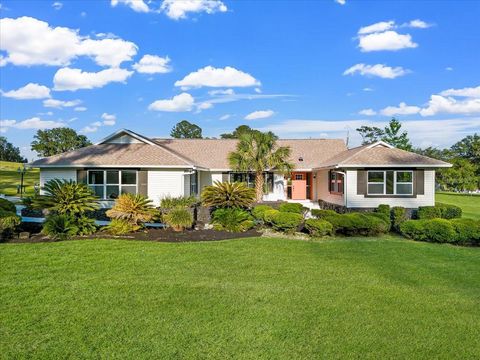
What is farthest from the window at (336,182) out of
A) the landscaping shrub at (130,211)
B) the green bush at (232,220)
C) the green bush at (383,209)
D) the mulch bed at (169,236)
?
the landscaping shrub at (130,211)

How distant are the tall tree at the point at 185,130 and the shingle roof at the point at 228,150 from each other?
57.6m

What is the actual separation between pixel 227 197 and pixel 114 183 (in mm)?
5983

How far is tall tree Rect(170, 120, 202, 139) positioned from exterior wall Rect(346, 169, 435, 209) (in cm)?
6959

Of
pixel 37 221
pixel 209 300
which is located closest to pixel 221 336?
pixel 209 300

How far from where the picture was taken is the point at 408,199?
19109 mm

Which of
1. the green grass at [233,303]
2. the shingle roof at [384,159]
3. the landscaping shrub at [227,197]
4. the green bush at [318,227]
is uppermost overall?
the shingle roof at [384,159]

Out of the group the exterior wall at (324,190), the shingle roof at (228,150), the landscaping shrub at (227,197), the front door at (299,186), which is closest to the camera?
the landscaping shrub at (227,197)

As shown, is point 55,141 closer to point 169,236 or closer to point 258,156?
point 258,156

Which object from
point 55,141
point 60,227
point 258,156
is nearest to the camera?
point 60,227

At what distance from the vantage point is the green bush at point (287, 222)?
13.6 meters

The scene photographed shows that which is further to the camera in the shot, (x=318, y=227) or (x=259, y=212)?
(x=259, y=212)

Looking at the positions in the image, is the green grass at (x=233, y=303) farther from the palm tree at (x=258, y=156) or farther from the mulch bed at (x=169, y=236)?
the palm tree at (x=258, y=156)

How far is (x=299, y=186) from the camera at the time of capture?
85.9ft

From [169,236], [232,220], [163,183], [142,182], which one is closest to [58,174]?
[142,182]
